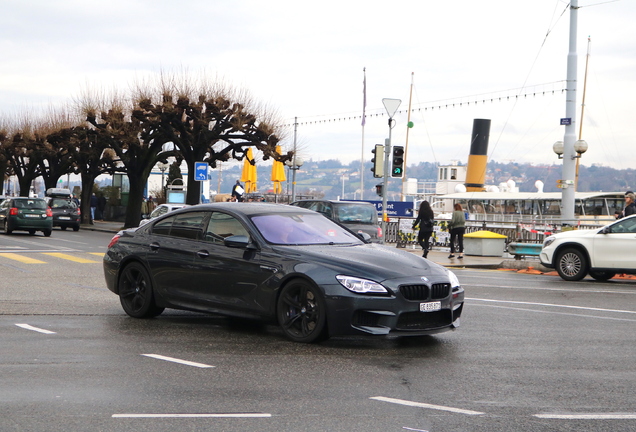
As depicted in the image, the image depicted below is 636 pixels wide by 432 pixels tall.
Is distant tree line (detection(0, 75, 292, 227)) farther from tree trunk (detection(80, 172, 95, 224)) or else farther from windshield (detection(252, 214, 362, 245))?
windshield (detection(252, 214, 362, 245))

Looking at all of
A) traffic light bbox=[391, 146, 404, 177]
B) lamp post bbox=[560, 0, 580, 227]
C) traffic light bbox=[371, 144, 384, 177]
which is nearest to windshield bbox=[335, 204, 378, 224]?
traffic light bbox=[371, 144, 384, 177]

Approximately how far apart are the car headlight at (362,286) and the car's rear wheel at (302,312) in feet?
0.95

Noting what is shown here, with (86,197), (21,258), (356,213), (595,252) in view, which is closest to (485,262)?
(356,213)

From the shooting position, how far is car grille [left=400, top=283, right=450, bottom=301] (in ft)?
26.6

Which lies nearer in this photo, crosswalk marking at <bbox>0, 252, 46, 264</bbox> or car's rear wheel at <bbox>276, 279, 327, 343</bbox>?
car's rear wheel at <bbox>276, 279, 327, 343</bbox>

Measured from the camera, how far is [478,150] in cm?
7019

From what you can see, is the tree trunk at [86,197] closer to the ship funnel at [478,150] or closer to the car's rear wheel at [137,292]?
the ship funnel at [478,150]

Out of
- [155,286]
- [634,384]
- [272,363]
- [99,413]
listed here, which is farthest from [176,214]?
[634,384]

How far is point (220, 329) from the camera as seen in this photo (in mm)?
9523

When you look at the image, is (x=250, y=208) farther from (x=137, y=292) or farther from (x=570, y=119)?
(x=570, y=119)

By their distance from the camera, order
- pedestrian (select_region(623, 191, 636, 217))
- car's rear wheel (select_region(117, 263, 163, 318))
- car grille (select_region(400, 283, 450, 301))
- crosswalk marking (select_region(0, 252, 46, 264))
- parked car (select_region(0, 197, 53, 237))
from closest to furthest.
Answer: car grille (select_region(400, 283, 450, 301)) < car's rear wheel (select_region(117, 263, 163, 318)) < crosswalk marking (select_region(0, 252, 46, 264)) < pedestrian (select_region(623, 191, 636, 217)) < parked car (select_region(0, 197, 53, 237))

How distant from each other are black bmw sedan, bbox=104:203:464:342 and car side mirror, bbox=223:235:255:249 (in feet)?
0.03

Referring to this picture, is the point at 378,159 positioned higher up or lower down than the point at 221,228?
higher up

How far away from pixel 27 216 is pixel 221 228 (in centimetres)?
2568
